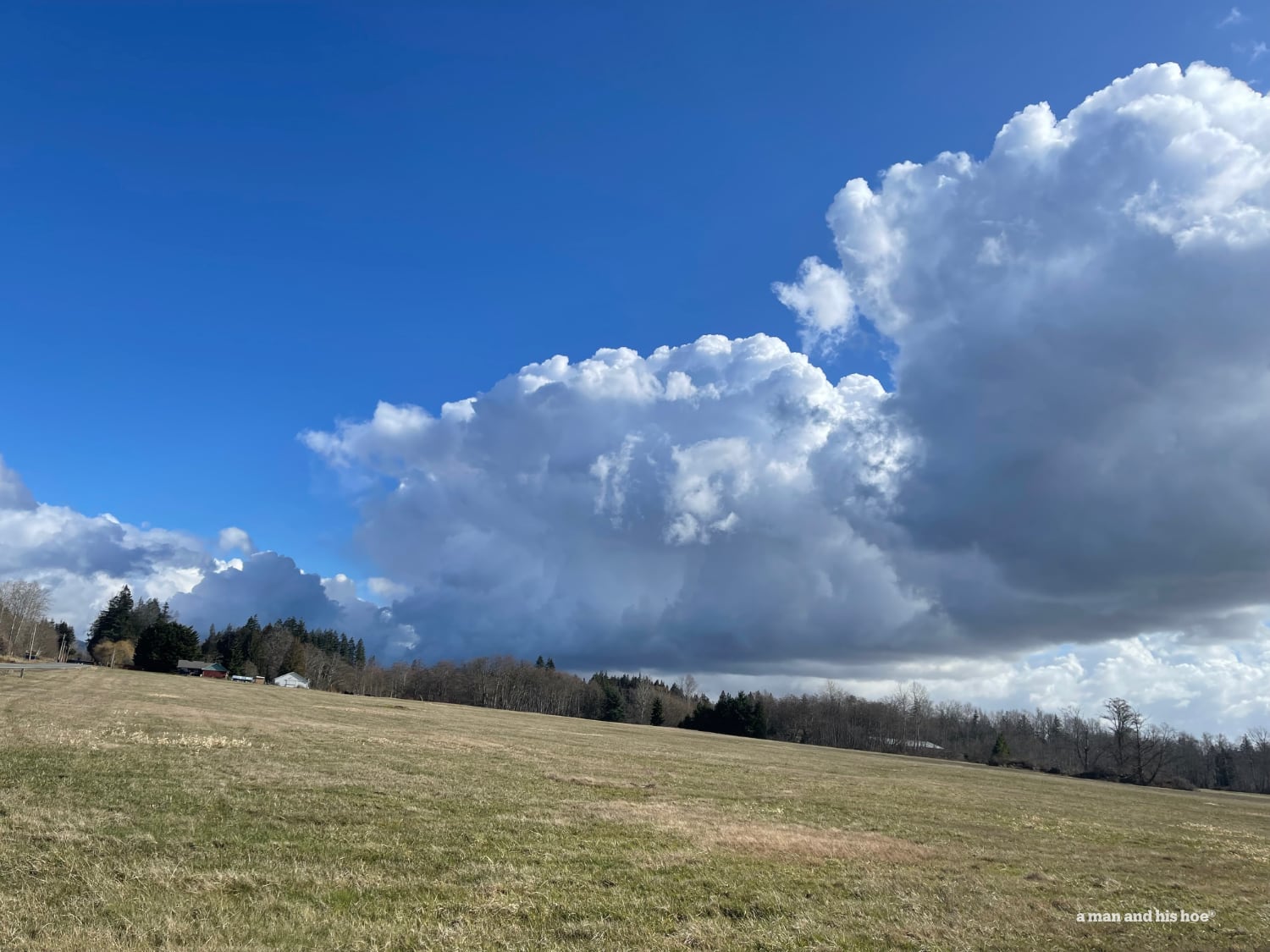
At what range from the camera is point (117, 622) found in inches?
7628

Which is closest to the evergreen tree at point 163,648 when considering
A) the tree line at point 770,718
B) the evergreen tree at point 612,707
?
the tree line at point 770,718

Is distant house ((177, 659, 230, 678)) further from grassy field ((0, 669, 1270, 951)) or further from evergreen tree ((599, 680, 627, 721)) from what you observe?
grassy field ((0, 669, 1270, 951))

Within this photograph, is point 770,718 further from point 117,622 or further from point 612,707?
point 117,622

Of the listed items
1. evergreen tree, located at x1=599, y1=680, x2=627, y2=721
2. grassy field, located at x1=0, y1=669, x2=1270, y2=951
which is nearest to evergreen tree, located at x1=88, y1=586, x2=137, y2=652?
evergreen tree, located at x1=599, y1=680, x2=627, y2=721

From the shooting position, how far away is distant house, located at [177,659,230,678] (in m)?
157

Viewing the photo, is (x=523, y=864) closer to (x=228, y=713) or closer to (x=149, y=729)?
(x=149, y=729)

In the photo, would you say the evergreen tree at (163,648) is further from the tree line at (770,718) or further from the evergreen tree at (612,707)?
the evergreen tree at (612,707)

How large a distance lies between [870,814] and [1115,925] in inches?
569

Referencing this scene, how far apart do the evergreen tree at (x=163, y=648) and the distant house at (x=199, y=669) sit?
2.20 meters

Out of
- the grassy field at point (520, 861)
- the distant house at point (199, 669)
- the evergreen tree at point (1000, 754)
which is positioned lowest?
the distant house at point (199, 669)

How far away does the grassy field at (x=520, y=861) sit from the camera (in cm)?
1039

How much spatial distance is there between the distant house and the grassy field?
147 metres

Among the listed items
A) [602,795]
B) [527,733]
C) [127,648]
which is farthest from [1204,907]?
[127,648]

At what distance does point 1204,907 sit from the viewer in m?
15.2
